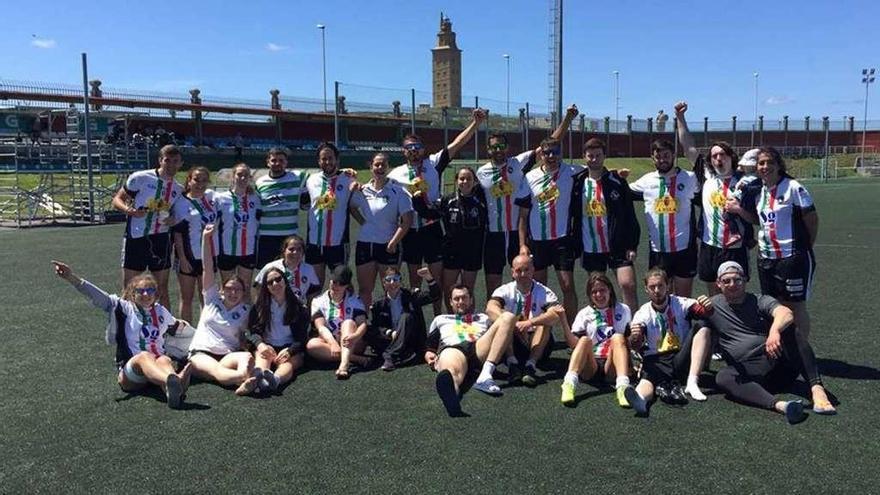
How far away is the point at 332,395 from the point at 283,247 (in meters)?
1.46

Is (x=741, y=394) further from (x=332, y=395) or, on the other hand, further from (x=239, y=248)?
(x=239, y=248)

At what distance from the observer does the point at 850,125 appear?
220 ft

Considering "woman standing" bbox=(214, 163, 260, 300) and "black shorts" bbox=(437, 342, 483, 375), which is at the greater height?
"woman standing" bbox=(214, 163, 260, 300)

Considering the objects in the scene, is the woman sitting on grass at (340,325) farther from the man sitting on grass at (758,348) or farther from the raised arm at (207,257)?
the man sitting on grass at (758,348)

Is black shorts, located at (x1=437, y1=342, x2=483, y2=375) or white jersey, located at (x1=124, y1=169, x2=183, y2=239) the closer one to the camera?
black shorts, located at (x1=437, y1=342, x2=483, y2=375)

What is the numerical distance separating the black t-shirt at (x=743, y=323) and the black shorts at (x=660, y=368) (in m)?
0.33

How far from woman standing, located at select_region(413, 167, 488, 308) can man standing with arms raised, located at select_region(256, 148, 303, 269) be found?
108cm

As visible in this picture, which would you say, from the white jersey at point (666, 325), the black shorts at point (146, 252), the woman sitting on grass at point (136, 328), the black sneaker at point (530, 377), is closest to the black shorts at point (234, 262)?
the black shorts at point (146, 252)

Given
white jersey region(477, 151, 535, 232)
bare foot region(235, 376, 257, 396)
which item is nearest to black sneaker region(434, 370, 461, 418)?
bare foot region(235, 376, 257, 396)

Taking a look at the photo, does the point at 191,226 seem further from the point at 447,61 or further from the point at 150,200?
the point at 447,61

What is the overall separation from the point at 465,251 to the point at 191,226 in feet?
7.97

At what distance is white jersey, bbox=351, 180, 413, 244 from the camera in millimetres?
6031

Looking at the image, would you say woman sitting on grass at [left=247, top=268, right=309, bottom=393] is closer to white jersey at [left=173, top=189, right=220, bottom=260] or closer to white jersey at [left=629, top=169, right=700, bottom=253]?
white jersey at [left=173, top=189, right=220, bottom=260]

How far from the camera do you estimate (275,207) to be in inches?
240
